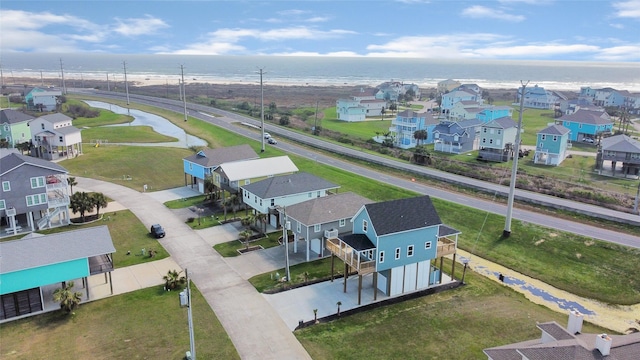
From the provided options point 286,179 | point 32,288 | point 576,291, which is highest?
point 286,179

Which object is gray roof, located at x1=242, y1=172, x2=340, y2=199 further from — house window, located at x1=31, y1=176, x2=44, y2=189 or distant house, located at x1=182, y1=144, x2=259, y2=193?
house window, located at x1=31, y1=176, x2=44, y2=189

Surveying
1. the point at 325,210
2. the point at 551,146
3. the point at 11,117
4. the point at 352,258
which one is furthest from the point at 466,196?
the point at 11,117

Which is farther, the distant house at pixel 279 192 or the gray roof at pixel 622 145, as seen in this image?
the gray roof at pixel 622 145

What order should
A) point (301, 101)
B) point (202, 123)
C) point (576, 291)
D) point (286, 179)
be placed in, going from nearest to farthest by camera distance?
point (576, 291) → point (286, 179) → point (202, 123) → point (301, 101)

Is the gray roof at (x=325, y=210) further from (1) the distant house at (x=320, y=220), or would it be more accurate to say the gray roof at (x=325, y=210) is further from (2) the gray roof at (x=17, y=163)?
(2) the gray roof at (x=17, y=163)

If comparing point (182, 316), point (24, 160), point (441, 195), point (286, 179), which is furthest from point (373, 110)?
point (182, 316)

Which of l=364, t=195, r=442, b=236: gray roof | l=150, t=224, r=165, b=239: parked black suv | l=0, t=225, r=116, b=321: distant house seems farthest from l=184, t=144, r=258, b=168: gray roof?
l=364, t=195, r=442, b=236: gray roof

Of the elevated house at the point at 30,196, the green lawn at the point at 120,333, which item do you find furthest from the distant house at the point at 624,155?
the elevated house at the point at 30,196

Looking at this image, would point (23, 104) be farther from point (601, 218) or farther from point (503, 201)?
point (601, 218)
